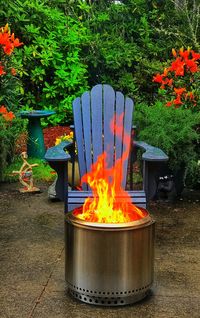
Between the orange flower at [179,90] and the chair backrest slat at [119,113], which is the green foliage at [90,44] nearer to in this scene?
the orange flower at [179,90]

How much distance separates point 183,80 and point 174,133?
91 cm

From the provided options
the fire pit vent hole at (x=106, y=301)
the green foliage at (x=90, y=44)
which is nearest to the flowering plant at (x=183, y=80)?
the green foliage at (x=90, y=44)

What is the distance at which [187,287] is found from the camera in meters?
3.13

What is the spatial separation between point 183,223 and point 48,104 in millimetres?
4532

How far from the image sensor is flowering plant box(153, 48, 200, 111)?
17.0 ft

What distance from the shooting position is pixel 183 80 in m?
5.41

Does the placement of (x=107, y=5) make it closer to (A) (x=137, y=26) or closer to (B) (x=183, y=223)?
(A) (x=137, y=26)

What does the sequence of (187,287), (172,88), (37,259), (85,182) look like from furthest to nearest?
1. (172,88)
2. (85,182)
3. (37,259)
4. (187,287)

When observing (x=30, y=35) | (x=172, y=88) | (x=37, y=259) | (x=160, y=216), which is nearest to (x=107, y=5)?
(x=30, y=35)

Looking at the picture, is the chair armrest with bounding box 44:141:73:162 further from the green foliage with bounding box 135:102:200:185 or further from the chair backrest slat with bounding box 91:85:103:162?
the green foliage with bounding box 135:102:200:185

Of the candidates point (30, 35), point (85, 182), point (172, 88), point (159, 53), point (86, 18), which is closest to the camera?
point (85, 182)

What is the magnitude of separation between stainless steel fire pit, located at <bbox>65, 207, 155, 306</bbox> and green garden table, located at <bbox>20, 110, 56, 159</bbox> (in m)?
3.93

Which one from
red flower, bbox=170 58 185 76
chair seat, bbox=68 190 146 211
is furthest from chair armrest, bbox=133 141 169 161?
red flower, bbox=170 58 185 76

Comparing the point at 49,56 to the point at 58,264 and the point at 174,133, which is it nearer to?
the point at 174,133
